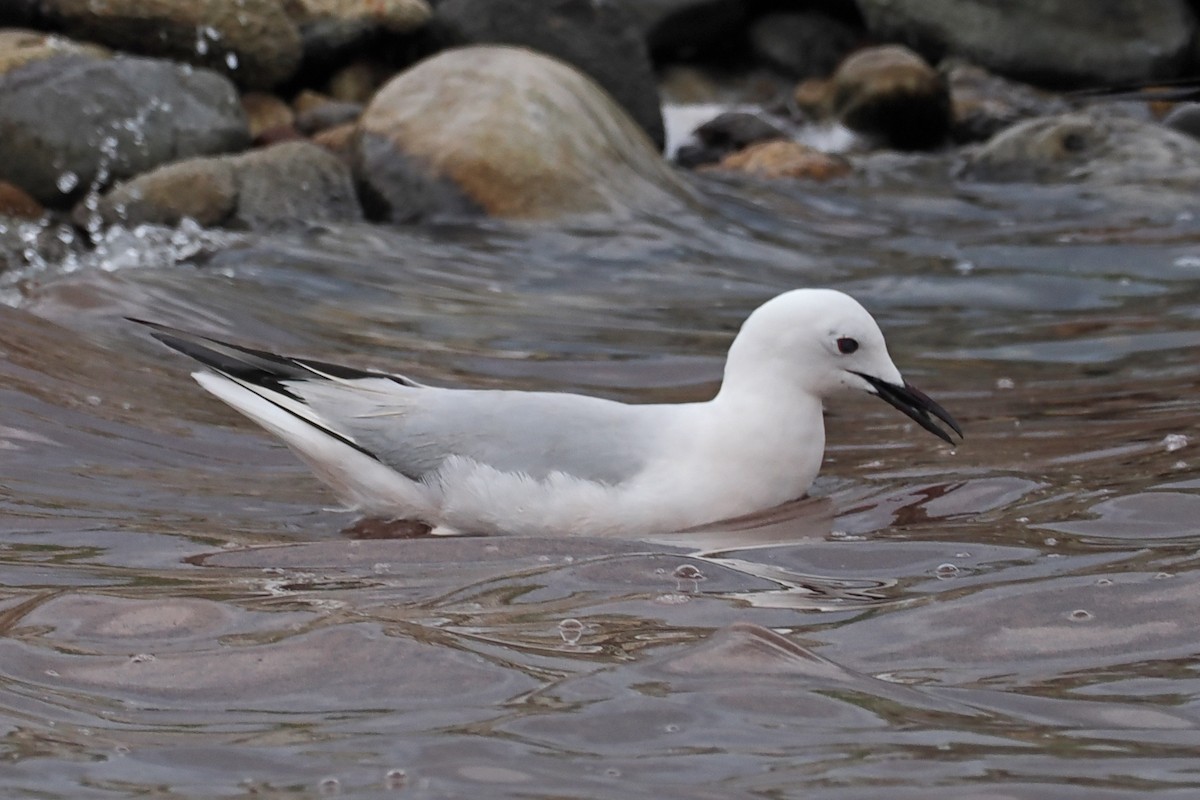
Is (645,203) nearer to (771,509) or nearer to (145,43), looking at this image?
(145,43)

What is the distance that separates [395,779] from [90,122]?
869cm

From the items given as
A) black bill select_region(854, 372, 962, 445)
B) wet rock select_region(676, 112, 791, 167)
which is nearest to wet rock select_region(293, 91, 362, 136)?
wet rock select_region(676, 112, 791, 167)

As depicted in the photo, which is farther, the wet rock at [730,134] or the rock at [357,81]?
the wet rock at [730,134]

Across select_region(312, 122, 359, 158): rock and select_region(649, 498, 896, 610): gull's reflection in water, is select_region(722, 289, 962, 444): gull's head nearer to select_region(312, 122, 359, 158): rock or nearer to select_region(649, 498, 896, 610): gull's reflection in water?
select_region(649, 498, 896, 610): gull's reflection in water

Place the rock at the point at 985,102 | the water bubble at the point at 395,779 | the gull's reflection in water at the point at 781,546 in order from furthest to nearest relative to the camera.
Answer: the rock at the point at 985,102, the gull's reflection in water at the point at 781,546, the water bubble at the point at 395,779

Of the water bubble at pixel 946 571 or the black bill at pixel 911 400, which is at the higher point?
the black bill at pixel 911 400

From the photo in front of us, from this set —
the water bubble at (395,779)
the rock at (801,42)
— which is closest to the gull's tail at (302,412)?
the water bubble at (395,779)

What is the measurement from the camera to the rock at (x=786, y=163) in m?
13.2

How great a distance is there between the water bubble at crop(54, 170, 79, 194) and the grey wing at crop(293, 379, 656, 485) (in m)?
6.14

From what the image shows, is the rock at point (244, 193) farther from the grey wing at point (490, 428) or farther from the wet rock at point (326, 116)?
the grey wing at point (490, 428)

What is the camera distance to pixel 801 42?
1788cm

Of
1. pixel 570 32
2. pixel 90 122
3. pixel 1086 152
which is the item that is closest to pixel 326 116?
pixel 570 32

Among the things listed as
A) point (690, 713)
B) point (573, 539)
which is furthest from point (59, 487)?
point (690, 713)

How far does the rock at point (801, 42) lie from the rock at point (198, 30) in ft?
20.3
